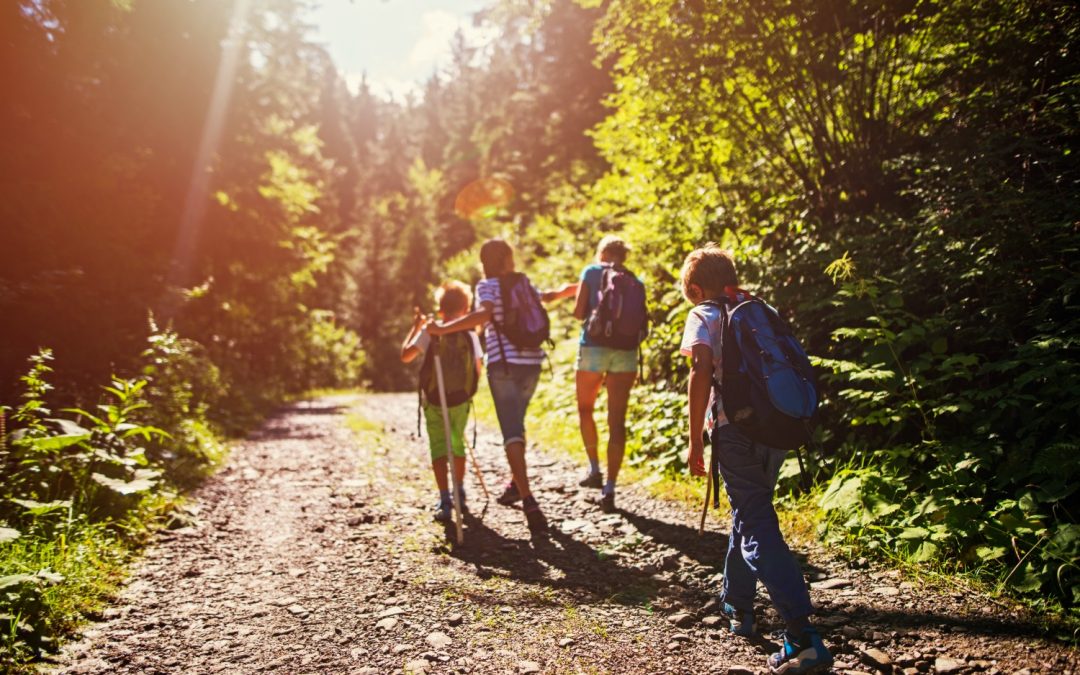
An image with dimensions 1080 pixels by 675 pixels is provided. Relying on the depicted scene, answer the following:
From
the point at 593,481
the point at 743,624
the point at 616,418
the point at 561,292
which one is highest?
the point at 561,292

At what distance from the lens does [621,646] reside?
3.51 metres

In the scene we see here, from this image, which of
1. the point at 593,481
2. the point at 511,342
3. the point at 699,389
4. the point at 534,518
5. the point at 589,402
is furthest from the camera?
the point at 593,481

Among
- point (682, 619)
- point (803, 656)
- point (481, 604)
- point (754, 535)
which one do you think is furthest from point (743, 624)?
point (481, 604)

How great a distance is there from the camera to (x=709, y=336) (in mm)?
3482

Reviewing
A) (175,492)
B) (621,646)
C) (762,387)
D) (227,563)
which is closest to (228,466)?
(175,492)

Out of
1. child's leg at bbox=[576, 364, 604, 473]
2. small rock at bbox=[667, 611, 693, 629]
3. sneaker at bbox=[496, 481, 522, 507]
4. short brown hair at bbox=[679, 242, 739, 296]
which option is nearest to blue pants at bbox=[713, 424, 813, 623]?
small rock at bbox=[667, 611, 693, 629]

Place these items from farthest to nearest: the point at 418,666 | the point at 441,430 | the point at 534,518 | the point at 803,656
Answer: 1. the point at 441,430
2. the point at 534,518
3. the point at 418,666
4. the point at 803,656

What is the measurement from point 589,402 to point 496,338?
1.31 m

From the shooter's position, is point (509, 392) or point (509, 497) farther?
point (509, 497)

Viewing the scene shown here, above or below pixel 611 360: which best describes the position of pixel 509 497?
below

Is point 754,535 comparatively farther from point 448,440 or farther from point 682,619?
point 448,440

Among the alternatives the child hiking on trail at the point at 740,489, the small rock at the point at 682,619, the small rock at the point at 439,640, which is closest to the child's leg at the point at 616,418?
the small rock at the point at 682,619

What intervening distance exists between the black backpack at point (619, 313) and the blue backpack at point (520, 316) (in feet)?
1.78

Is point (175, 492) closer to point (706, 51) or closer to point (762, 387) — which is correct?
point (762, 387)
